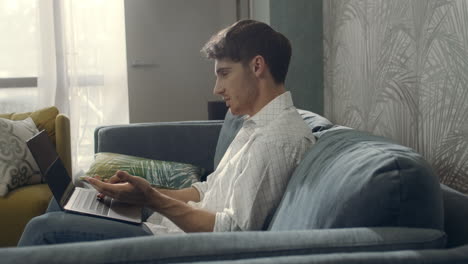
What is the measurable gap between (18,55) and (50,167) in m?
2.77

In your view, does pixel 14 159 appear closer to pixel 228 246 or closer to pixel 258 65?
pixel 258 65

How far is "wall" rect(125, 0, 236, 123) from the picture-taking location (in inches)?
173

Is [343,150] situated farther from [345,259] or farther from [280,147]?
[345,259]

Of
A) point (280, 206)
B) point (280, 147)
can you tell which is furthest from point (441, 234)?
point (280, 147)

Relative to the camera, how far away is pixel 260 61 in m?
1.63

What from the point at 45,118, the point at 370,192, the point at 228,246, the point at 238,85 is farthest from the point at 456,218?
the point at 45,118

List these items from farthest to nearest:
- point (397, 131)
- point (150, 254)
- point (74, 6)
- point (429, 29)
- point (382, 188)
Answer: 1. point (74, 6)
2. point (397, 131)
3. point (429, 29)
4. point (382, 188)
5. point (150, 254)

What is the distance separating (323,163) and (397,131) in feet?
1.71

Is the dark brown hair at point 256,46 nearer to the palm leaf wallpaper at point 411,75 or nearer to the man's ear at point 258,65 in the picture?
the man's ear at point 258,65

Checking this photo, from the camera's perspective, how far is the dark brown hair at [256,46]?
64.6 inches

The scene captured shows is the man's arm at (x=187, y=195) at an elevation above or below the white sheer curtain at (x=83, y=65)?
below

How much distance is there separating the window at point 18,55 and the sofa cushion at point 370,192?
3591 mm

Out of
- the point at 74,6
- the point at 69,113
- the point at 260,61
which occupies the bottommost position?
the point at 69,113

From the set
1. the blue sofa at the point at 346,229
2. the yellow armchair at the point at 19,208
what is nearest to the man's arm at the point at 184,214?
the blue sofa at the point at 346,229
